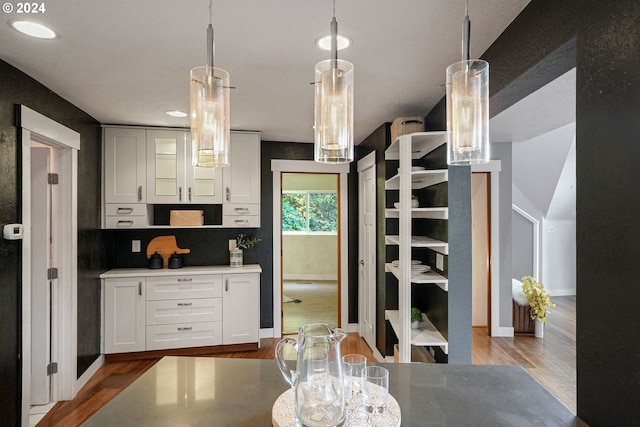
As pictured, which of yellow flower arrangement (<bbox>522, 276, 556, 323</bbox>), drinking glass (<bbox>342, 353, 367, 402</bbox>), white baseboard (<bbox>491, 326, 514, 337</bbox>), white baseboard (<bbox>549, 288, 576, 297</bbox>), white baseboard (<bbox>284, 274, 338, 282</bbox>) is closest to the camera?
drinking glass (<bbox>342, 353, 367, 402</bbox>)

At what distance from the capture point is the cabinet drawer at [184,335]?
3730 mm

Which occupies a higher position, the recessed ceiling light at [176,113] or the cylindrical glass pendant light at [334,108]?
the recessed ceiling light at [176,113]

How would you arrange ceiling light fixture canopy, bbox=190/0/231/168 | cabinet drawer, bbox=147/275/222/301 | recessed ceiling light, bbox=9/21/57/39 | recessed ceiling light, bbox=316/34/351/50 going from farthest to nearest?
cabinet drawer, bbox=147/275/222/301, recessed ceiling light, bbox=316/34/351/50, recessed ceiling light, bbox=9/21/57/39, ceiling light fixture canopy, bbox=190/0/231/168

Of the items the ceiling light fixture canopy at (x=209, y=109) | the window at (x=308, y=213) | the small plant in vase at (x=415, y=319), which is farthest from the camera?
the window at (x=308, y=213)

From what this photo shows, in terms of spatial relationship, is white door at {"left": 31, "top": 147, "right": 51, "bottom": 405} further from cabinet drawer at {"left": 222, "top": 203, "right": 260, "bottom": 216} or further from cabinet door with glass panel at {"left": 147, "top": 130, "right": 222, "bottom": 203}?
cabinet drawer at {"left": 222, "top": 203, "right": 260, "bottom": 216}

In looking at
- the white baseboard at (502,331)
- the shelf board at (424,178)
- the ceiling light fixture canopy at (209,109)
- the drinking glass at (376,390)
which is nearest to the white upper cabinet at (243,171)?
the shelf board at (424,178)

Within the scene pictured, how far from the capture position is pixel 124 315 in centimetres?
365

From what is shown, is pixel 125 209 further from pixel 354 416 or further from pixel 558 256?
pixel 558 256

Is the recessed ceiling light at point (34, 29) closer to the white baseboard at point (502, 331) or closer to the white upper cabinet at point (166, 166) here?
the white upper cabinet at point (166, 166)

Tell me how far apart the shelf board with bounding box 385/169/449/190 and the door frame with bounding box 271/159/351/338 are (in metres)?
1.19

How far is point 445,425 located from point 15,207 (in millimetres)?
2615

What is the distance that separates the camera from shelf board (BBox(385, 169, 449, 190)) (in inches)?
108

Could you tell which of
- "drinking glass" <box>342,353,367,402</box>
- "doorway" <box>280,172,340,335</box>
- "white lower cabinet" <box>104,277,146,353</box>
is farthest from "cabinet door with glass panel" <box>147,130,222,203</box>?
"doorway" <box>280,172,340,335</box>

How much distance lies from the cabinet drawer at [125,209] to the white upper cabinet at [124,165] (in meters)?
0.04
